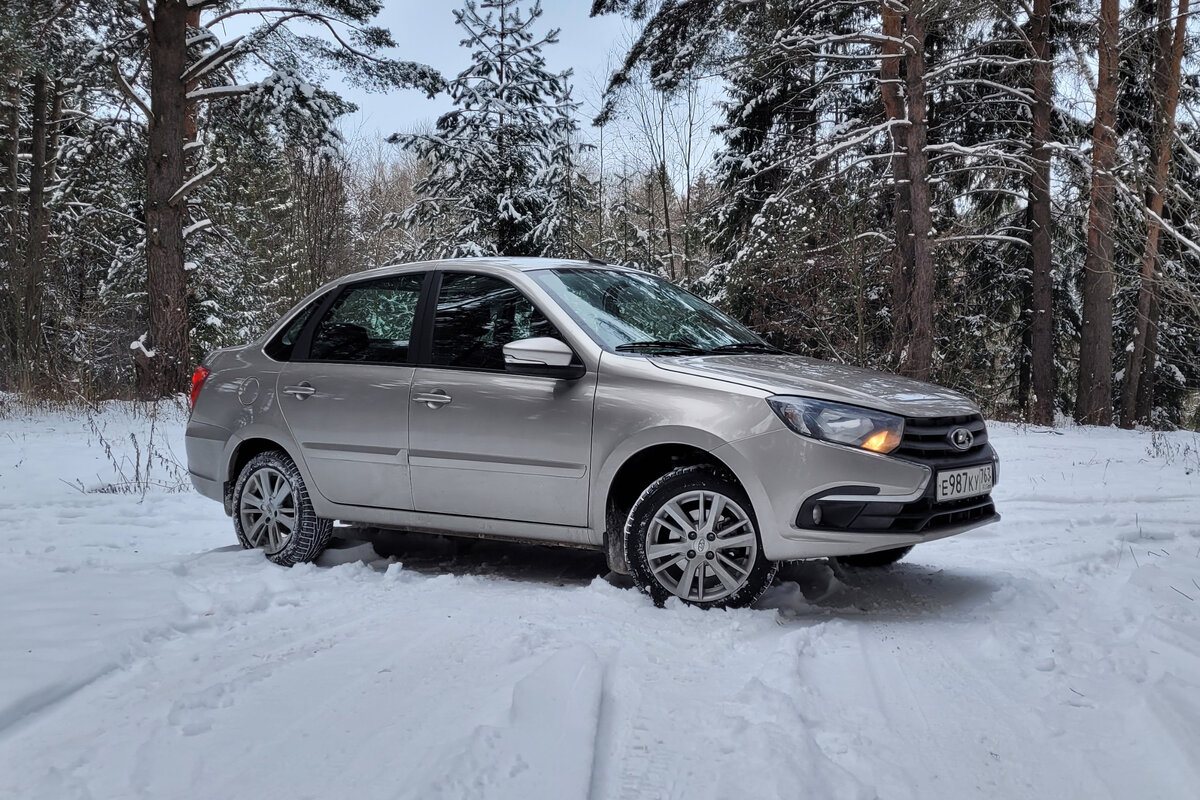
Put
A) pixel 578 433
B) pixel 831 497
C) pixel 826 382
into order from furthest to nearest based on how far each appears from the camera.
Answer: pixel 578 433
pixel 826 382
pixel 831 497

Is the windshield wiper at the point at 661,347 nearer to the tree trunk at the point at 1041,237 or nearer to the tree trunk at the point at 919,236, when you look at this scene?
the tree trunk at the point at 919,236

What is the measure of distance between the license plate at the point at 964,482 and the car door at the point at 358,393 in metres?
2.77

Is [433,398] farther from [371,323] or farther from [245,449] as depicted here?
[245,449]

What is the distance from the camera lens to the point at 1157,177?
318 inches

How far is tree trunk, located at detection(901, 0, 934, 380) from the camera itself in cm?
1409

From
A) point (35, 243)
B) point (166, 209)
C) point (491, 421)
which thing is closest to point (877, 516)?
point (491, 421)

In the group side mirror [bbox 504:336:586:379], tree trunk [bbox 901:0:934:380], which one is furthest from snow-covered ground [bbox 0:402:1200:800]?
tree trunk [bbox 901:0:934:380]

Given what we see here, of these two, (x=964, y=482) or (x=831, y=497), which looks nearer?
(x=831, y=497)

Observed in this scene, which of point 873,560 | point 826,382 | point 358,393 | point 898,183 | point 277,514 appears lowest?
point 873,560

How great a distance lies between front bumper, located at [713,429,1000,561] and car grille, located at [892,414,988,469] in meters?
0.07

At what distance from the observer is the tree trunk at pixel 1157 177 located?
26.6 feet

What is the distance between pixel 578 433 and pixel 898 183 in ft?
39.6

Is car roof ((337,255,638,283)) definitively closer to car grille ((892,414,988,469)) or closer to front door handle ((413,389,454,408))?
front door handle ((413,389,454,408))

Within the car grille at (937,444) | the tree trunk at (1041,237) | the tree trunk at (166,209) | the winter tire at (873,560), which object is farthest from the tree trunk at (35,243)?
the tree trunk at (1041,237)
